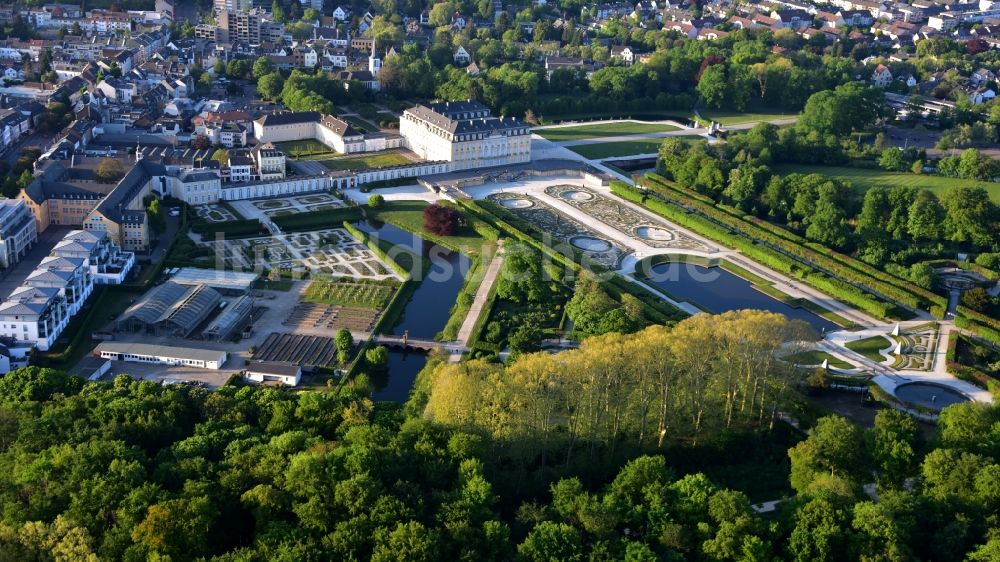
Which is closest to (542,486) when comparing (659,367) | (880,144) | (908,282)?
(659,367)

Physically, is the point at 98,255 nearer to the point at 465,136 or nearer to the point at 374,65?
the point at 465,136

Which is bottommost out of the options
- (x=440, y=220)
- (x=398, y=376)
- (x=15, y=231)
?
(x=398, y=376)

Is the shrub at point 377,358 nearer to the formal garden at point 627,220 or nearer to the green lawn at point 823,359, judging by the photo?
the green lawn at point 823,359

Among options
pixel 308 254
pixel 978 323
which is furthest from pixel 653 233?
pixel 308 254

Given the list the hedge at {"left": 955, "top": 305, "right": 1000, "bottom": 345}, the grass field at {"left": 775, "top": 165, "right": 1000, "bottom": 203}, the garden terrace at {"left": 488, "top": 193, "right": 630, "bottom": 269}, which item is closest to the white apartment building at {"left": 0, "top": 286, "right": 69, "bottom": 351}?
the garden terrace at {"left": 488, "top": 193, "right": 630, "bottom": 269}

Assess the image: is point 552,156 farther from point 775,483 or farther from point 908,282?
point 775,483

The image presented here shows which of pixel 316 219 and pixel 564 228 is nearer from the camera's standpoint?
pixel 316 219
